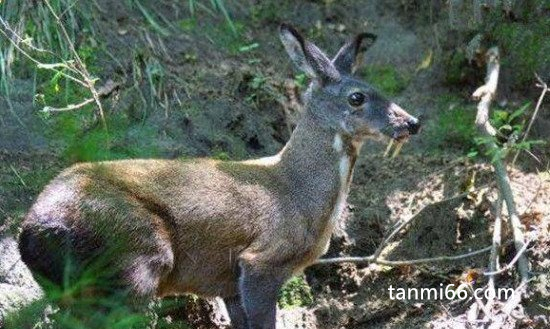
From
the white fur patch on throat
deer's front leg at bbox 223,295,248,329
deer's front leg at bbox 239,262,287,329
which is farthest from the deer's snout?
deer's front leg at bbox 223,295,248,329

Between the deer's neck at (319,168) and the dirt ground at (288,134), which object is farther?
the dirt ground at (288,134)

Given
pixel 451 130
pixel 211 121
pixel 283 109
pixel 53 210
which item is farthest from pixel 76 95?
pixel 451 130

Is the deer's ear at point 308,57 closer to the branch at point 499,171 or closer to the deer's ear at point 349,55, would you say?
the deer's ear at point 349,55

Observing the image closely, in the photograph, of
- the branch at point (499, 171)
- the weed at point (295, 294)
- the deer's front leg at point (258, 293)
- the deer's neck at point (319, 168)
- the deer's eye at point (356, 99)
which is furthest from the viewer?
the weed at point (295, 294)

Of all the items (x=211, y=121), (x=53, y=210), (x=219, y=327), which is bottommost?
(x=219, y=327)

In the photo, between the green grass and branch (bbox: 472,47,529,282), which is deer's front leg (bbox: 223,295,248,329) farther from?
the green grass

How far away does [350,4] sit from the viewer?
35.9 ft

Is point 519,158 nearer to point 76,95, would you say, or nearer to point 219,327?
point 219,327

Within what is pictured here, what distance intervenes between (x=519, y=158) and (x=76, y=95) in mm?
3743

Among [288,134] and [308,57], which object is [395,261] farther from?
[288,134]

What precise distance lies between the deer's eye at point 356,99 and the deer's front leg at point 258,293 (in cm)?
144

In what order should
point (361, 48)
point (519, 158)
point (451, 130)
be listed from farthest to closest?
point (451, 130) < point (519, 158) < point (361, 48)

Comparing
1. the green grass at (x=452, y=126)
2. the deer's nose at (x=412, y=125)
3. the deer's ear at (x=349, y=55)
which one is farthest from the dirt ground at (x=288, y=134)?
the deer's ear at (x=349, y=55)

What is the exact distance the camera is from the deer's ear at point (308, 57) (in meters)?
7.63
